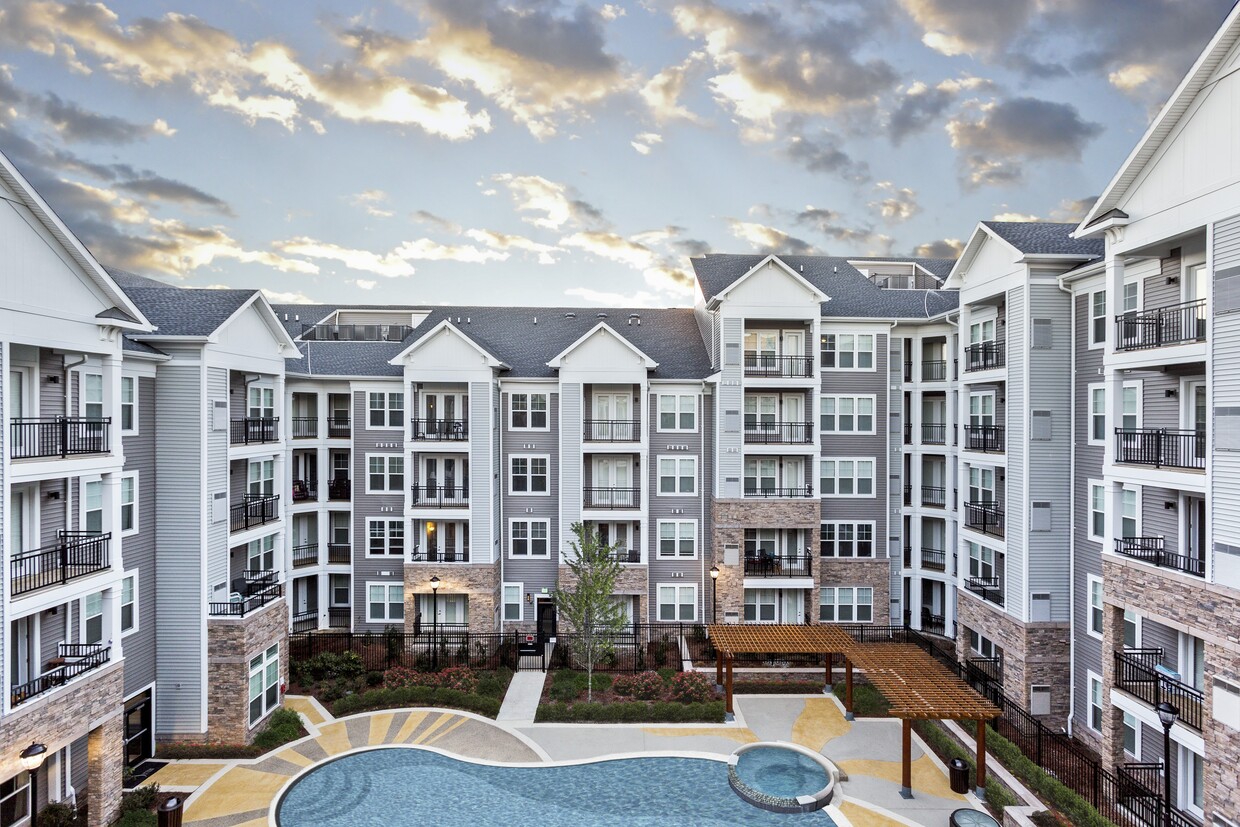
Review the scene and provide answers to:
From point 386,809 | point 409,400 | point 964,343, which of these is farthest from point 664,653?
point 964,343

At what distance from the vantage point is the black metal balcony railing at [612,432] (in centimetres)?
2645

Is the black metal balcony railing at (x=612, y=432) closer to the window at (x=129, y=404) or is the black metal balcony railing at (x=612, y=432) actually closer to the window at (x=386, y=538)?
the window at (x=386, y=538)

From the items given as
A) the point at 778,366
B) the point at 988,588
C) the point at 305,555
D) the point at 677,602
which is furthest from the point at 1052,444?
the point at 305,555

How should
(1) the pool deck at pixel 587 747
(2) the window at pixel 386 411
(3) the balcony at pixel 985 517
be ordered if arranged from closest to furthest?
(1) the pool deck at pixel 587 747 → (3) the balcony at pixel 985 517 → (2) the window at pixel 386 411

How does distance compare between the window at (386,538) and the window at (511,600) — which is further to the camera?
the window at (386,538)

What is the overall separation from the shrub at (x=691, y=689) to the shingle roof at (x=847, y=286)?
15187 millimetres

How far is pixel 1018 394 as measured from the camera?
18.8 meters

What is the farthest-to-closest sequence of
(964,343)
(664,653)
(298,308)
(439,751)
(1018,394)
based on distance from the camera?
(298,308) → (664,653) → (964,343) → (1018,394) → (439,751)

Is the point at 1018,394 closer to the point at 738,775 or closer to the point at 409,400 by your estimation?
the point at 738,775

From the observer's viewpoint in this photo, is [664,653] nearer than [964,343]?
No

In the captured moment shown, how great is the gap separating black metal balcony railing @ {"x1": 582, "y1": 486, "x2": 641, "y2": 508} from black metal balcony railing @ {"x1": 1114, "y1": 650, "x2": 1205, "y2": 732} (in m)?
16.4

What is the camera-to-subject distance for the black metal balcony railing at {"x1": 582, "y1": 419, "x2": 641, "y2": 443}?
26453mm

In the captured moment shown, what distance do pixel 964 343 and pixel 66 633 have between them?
27329 millimetres

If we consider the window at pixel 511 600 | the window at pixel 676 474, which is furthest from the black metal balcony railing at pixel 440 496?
the window at pixel 676 474
